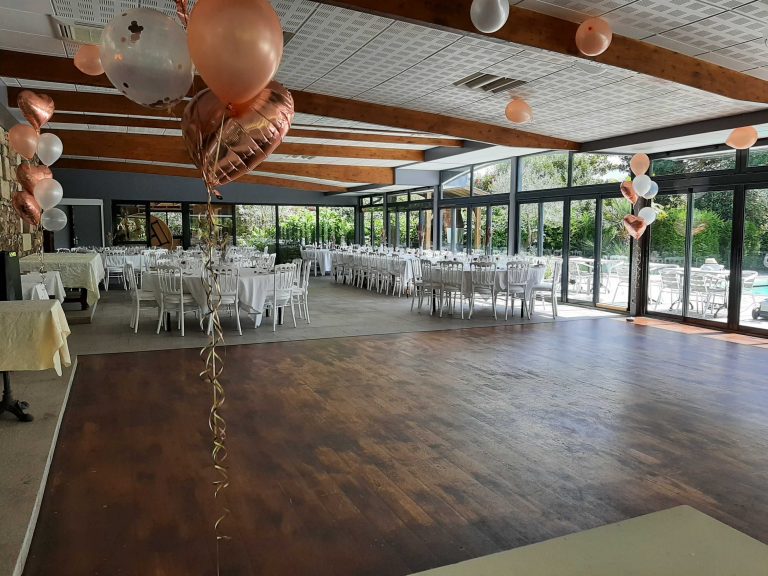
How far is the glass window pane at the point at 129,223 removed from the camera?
17.0 m

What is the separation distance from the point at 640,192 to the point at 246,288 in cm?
614

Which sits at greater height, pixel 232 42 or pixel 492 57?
pixel 492 57

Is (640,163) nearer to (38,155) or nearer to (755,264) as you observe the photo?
(755,264)

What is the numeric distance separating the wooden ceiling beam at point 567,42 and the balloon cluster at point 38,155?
4480 millimetres

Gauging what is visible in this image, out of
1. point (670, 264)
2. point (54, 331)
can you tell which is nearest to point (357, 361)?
point (54, 331)

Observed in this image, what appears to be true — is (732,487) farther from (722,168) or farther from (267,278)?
(722,168)

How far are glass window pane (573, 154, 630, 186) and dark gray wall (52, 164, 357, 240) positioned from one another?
11.0 meters

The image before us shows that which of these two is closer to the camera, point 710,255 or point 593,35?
point 593,35

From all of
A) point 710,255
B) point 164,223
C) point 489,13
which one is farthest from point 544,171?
point 164,223

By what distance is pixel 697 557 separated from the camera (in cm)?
130

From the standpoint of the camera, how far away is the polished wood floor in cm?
261

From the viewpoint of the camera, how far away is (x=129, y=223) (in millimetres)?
17188

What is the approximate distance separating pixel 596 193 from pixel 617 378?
19.4 feet

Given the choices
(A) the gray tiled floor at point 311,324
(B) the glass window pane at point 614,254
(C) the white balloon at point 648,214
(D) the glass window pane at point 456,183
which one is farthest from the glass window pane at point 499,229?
(C) the white balloon at point 648,214
